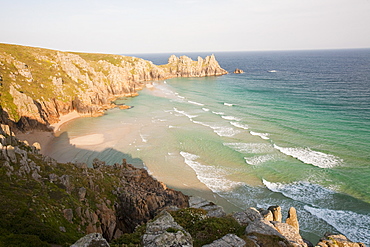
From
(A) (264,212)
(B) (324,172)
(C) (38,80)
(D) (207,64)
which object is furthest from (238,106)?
(D) (207,64)

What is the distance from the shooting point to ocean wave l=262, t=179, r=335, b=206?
1192 inches

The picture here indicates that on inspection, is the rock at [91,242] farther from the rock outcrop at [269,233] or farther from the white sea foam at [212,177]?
the white sea foam at [212,177]

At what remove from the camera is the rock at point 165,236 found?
12.1 metres

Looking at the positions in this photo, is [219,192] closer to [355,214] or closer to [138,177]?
[138,177]

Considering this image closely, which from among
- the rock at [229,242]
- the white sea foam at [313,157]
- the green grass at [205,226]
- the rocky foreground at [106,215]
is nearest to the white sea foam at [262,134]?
the white sea foam at [313,157]

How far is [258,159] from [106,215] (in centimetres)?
2810

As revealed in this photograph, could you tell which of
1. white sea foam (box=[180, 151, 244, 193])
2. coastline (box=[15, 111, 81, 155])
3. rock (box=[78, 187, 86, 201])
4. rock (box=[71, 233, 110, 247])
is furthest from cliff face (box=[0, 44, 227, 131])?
rock (box=[71, 233, 110, 247])

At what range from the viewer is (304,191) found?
3212 cm

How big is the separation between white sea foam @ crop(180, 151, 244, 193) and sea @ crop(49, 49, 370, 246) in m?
0.15

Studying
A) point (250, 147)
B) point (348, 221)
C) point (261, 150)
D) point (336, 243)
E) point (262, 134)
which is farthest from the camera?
point (262, 134)

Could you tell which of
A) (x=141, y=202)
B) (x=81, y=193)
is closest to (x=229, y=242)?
(x=141, y=202)

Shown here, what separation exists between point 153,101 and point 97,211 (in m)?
71.1

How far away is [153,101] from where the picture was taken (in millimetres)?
90875

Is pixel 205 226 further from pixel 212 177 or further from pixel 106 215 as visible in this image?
pixel 212 177
